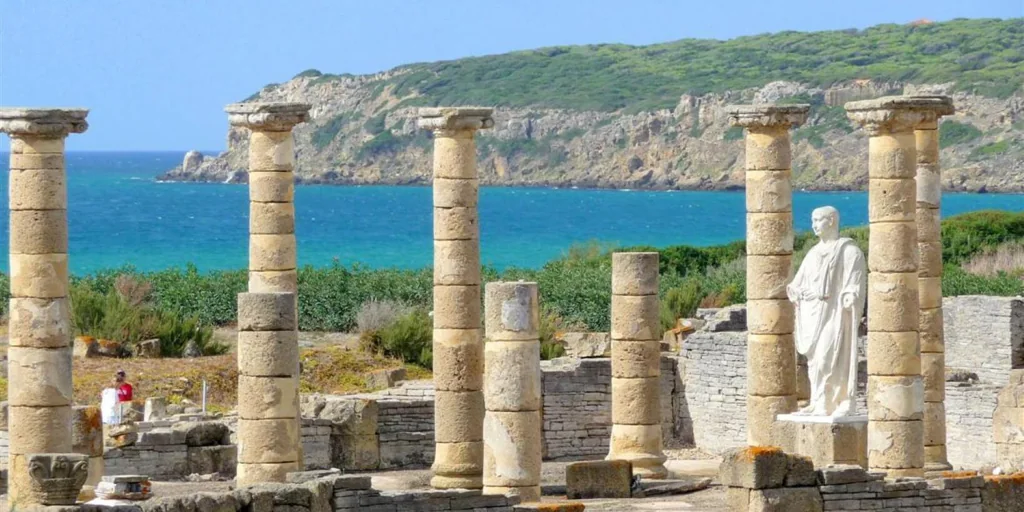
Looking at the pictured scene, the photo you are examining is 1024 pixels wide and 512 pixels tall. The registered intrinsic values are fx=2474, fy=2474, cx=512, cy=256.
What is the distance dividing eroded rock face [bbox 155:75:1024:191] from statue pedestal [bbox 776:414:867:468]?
101 m

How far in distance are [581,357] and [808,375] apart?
6504 mm

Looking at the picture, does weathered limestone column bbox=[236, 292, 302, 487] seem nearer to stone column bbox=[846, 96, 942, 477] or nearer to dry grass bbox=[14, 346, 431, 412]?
stone column bbox=[846, 96, 942, 477]

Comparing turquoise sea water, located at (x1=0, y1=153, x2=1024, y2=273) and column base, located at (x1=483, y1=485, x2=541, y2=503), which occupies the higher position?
turquoise sea water, located at (x1=0, y1=153, x2=1024, y2=273)

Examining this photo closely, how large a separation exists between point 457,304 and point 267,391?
8.85ft

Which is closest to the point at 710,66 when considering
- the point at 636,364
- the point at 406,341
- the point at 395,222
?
the point at 395,222

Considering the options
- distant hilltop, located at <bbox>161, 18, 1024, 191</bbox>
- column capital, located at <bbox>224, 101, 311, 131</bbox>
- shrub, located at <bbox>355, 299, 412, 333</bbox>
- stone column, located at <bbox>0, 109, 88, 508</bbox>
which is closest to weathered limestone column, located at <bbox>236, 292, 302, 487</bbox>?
stone column, located at <bbox>0, 109, 88, 508</bbox>

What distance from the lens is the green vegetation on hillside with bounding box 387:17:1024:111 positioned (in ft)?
452

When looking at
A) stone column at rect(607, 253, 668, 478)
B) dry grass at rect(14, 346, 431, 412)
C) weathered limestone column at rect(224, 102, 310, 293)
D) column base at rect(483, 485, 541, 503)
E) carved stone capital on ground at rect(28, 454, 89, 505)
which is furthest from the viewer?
dry grass at rect(14, 346, 431, 412)

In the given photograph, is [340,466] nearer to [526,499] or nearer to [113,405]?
[113,405]

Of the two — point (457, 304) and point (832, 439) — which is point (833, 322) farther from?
point (457, 304)

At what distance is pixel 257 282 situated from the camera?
85.8ft

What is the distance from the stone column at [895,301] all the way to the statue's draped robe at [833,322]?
21cm

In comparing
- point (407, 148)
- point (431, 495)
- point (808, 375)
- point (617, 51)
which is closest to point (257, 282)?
point (431, 495)

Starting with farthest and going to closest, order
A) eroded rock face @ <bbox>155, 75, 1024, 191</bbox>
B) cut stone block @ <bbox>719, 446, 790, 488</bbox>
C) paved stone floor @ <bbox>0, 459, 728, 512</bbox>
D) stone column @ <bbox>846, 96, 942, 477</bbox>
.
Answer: eroded rock face @ <bbox>155, 75, 1024, 191</bbox> < paved stone floor @ <bbox>0, 459, 728, 512</bbox> < stone column @ <bbox>846, 96, 942, 477</bbox> < cut stone block @ <bbox>719, 446, 790, 488</bbox>
